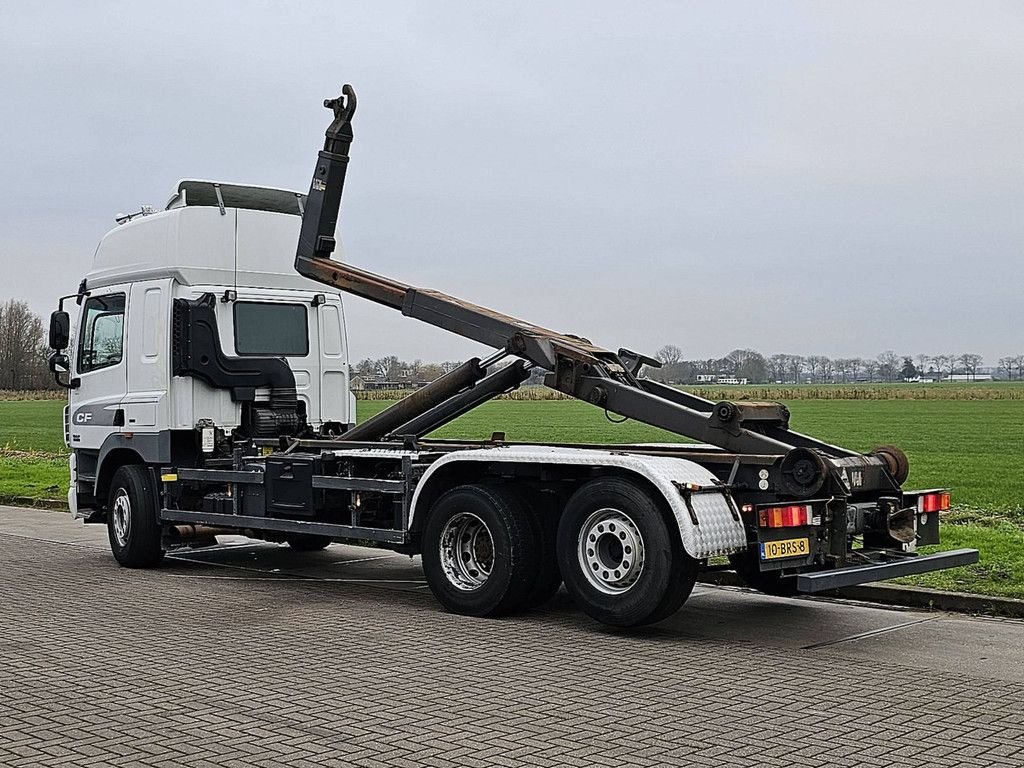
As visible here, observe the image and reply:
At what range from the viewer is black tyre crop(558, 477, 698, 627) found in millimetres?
8750

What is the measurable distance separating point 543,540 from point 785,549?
6.18 ft

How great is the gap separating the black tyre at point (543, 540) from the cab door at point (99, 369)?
551cm

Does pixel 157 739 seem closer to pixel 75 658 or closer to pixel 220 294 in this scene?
pixel 75 658

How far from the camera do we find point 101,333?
14.1 meters

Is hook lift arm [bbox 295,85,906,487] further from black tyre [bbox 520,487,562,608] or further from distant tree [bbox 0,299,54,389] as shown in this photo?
distant tree [bbox 0,299,54,389]

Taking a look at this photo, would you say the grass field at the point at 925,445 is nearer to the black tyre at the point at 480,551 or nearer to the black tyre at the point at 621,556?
the black tyre at the point at 480,551

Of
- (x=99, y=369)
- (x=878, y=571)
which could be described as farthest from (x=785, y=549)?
(x=99, y=369)

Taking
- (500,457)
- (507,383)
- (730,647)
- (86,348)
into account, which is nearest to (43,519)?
(86,348)

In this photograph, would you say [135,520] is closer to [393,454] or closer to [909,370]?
[393,454]

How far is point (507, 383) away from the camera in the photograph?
1140 centimetres

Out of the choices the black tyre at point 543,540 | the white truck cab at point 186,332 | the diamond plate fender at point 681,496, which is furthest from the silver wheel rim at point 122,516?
the diamond plate fender at point 681,496

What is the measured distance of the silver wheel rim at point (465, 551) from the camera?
10.2 meters

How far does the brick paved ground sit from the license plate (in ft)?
2.02

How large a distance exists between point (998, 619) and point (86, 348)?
9.59m
